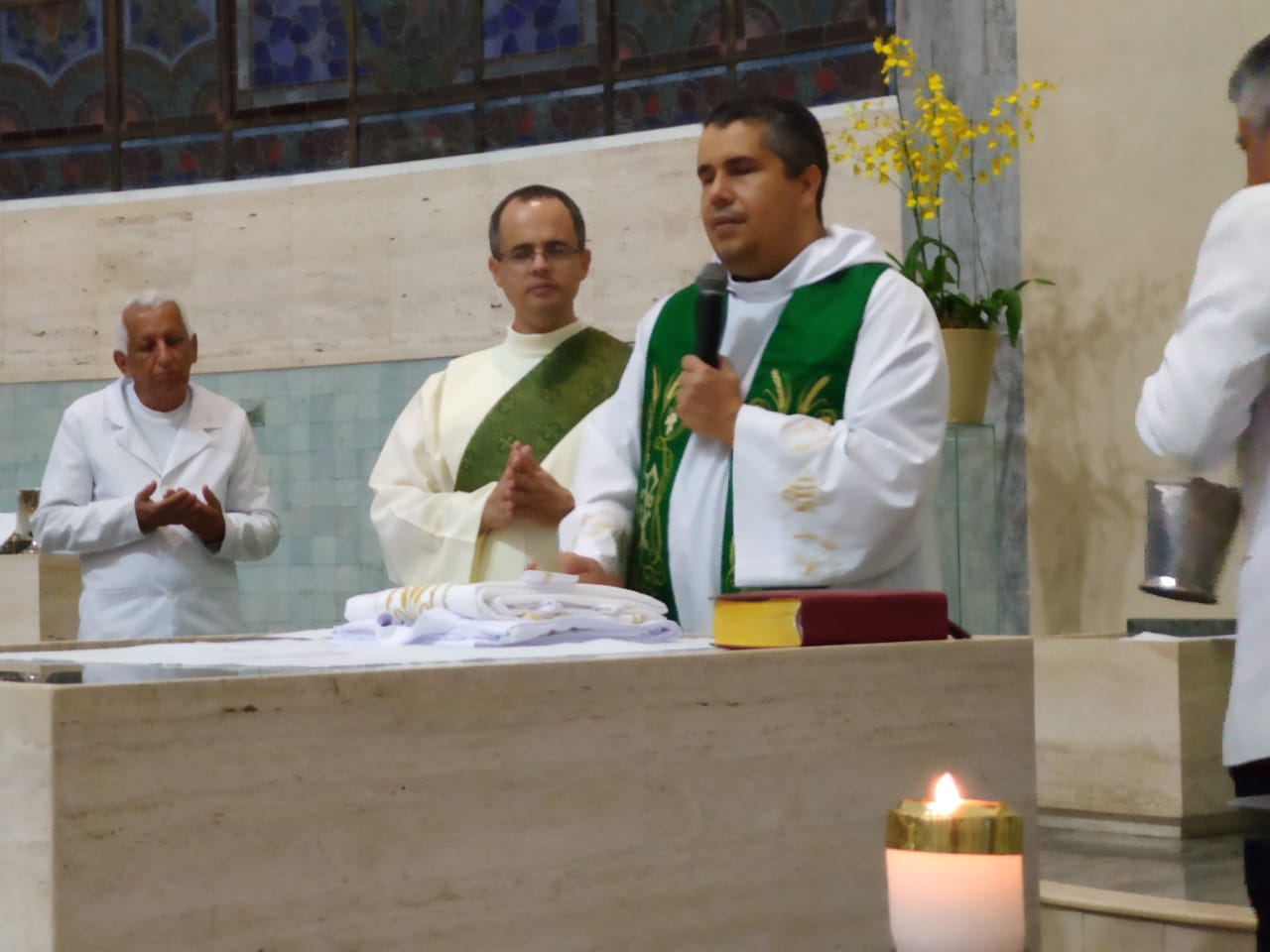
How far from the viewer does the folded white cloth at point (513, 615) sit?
2.28 meters

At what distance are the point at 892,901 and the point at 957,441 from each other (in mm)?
4816

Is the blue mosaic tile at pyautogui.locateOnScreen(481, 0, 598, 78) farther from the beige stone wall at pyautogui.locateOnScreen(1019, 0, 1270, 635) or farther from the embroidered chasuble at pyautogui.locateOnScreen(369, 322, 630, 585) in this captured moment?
the embroidered chasuble at pyautogui.locateOnScreen(369, 322, 630, 585)

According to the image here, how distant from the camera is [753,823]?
2164mm

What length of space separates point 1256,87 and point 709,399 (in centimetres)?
104

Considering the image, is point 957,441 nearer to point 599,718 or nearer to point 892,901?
point 599,718

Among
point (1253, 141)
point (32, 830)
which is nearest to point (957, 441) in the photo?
point (1253, 141)

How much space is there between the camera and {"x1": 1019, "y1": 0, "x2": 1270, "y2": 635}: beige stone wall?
6.22m

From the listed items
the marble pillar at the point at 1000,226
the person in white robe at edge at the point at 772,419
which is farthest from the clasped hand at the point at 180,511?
the marble pillar at the point at 1000,226

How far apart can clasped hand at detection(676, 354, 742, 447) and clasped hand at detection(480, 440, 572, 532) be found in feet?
2.15

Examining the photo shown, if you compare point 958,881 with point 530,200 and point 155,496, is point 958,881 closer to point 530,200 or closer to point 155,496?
point 530,200

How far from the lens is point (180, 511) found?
195 inches

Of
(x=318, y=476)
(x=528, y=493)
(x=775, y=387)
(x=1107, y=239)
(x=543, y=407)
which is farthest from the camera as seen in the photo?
(x=318, y=476)

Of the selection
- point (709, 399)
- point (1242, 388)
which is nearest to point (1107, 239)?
point (709, 399)

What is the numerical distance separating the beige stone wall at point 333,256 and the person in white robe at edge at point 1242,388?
4459 mm
